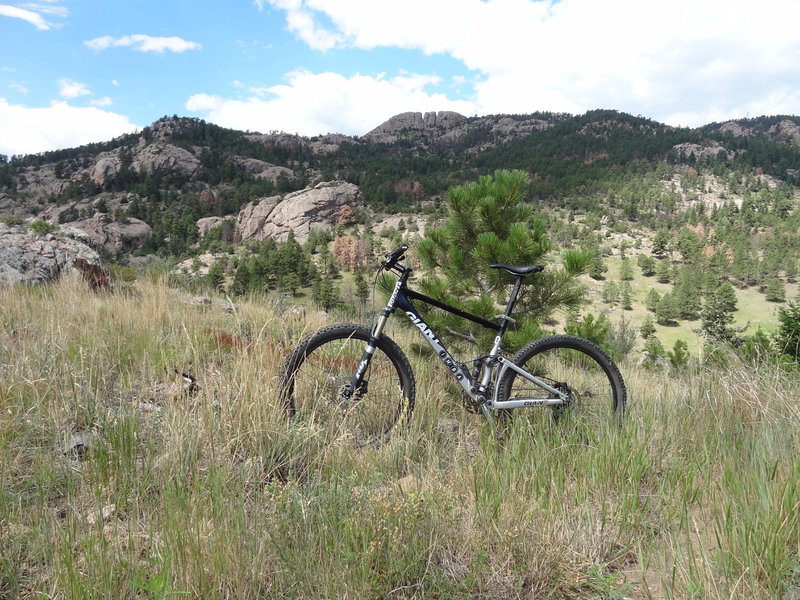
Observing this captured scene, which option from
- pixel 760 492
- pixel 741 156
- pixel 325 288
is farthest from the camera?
pixel 741 156

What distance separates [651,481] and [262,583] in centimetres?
181

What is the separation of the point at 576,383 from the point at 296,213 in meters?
102

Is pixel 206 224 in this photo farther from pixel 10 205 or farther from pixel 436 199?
pixel 436 199

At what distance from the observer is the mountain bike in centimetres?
275

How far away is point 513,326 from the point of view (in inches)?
175

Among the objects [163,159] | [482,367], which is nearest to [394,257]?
[482,367]

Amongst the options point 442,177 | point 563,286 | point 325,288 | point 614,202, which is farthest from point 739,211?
point 563,286

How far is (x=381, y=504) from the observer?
5.39ft

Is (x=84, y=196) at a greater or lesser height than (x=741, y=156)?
lesser

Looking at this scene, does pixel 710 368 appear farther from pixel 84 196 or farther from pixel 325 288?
pixel 84 196

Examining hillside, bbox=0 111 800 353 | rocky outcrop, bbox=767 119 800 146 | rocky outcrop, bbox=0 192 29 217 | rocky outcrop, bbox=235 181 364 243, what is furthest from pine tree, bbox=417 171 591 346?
rocky outcrop, bbox=767 119 800 146

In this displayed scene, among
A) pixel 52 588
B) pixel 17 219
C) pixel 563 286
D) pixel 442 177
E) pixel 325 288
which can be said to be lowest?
pixel 325 288

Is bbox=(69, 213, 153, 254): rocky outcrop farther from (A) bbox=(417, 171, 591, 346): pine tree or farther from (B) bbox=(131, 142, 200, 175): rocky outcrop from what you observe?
(A) bbox=(417, 171, 591, 346): pine tree

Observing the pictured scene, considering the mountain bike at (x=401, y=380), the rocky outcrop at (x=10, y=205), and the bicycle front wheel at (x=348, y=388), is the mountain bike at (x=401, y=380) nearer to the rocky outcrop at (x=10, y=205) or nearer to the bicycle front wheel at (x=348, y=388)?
the bicycle front wheel at (x=348, y=388)
